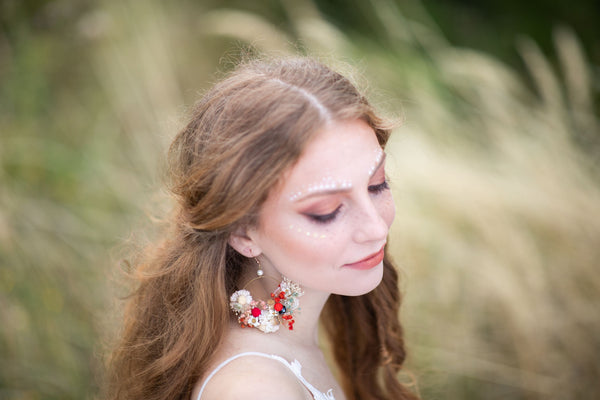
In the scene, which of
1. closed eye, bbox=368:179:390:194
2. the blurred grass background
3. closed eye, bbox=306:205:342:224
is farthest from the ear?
the blurred grass background

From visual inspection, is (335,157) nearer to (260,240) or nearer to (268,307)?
(260,240)

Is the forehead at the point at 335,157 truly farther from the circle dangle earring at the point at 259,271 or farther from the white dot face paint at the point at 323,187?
the circle dangle earring at the point at 259,271

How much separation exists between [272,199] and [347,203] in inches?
8.0

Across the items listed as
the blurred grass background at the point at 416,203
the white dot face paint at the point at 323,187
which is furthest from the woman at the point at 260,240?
the blurred grass background at the point at 416,203

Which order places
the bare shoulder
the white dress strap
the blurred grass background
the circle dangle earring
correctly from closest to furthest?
the bare shoulder < the white dress strap < the circle dangle earring < the blurred grass background

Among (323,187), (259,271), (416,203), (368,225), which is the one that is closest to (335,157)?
(323,187)

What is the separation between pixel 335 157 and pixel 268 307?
517 millimetres

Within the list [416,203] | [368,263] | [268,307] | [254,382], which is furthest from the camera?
[416,203]

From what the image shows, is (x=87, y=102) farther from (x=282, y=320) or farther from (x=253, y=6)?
(x=282, y=320)

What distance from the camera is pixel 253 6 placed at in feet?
14.9

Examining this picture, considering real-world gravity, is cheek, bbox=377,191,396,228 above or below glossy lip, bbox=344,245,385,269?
above

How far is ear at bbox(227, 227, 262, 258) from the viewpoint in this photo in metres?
1.50

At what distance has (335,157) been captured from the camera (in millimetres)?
1378

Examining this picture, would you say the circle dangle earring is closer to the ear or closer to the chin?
the ear
